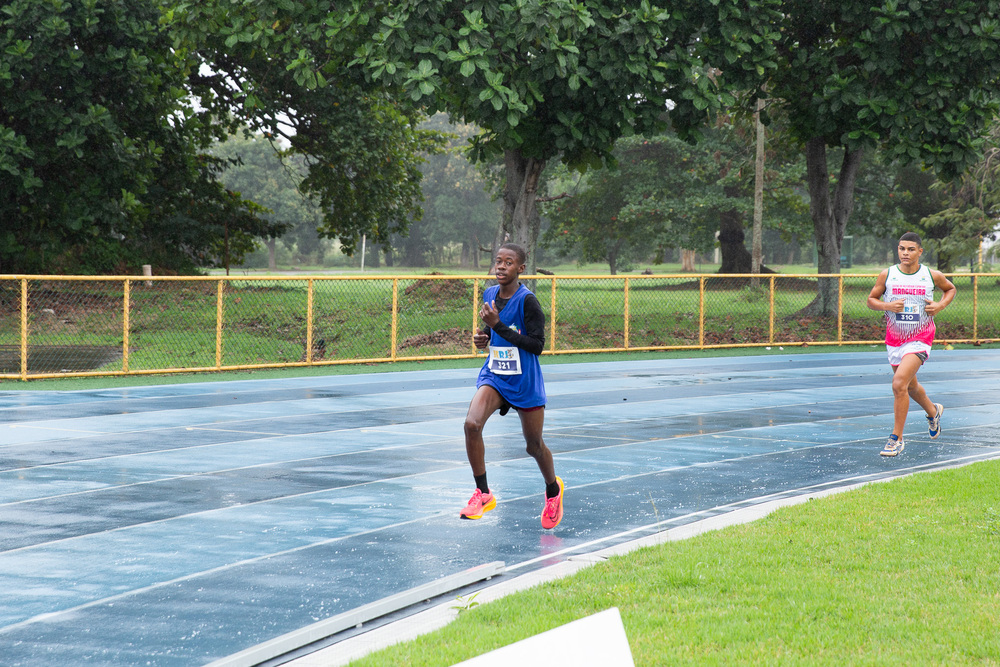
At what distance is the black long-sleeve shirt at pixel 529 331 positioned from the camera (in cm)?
691

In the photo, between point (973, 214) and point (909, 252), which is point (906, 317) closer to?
point (909, 252)

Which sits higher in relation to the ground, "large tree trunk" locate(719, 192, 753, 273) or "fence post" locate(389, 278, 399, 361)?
"large tree trunk" locate(719, 192, 753, 273)

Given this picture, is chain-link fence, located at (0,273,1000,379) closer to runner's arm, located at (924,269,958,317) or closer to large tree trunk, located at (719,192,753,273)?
runner's arm, located at (924,269,958,317)

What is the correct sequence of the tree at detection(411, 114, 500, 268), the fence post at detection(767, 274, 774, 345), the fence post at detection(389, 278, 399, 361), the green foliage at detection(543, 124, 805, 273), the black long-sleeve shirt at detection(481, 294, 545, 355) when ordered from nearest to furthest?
the black long-sleeve shirt at detection(481, 294, 545, 355) → the fence post at detection(389, 278, 399, 361) → the fence post at detection(767, 274, 774, 345) → the green foliage at detection(543, 124, 805, 273) → the tree at detection(411, 114, 500, 268)

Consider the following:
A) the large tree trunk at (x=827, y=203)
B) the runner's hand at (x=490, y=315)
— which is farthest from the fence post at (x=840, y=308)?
the runner's hand at (x=490, y=315)

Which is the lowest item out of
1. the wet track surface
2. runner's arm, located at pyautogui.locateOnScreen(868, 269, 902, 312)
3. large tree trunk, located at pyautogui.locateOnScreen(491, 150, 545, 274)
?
the wet track surface

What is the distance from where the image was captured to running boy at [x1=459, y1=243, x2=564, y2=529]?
7.00 m

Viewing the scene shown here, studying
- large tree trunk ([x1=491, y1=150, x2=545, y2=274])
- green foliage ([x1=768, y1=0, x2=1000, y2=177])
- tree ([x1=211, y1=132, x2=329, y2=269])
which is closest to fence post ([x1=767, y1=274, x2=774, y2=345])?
green foliage ([x1=768, y1=0, x2=1000, y2=177])

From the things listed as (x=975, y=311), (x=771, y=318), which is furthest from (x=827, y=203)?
(x=771, y=318)

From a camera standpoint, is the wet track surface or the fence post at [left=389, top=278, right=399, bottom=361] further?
the fence post at [left=389, top=278, right=399, bottom=361]

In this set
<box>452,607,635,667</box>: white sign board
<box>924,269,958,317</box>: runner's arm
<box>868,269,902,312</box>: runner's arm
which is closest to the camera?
<box>452,607,635,667</box>: white sign board

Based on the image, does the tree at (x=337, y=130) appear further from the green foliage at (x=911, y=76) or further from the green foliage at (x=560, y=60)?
the green foliage at (x=911, y=76)

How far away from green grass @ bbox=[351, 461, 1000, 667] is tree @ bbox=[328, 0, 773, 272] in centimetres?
1215

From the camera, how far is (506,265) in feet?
23.0
